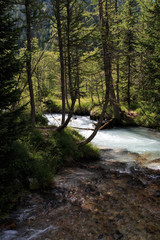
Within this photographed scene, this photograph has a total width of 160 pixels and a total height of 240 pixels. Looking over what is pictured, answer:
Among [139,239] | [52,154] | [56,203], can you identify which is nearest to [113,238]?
[139,239]

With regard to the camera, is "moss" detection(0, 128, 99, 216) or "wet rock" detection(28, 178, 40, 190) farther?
"wet rock" detection(28, 178, 40, 190)

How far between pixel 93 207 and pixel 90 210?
158 mm

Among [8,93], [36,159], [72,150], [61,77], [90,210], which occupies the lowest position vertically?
[90,210]

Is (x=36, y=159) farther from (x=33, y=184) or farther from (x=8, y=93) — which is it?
(x=8, y=93)

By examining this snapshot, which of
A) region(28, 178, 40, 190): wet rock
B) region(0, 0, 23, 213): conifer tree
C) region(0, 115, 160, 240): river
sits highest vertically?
region(0, 0, 23, 213): conifer tree

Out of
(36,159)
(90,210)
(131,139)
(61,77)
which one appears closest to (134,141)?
(131,139)

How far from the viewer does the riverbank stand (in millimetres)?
3807

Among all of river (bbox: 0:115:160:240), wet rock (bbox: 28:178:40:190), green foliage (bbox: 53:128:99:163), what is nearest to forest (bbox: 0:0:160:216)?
green foliage (bbox: 53:128:99:163)

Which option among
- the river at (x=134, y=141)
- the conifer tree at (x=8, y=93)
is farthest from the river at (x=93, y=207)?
the river at (x=134, y=141)

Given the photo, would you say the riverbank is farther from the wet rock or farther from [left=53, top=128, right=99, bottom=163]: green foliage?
[left=53, top=128, right=99, bottom=163]: green foliage

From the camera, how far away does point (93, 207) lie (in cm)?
475

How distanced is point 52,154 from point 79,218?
3.75m

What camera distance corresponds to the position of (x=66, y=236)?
370 centimetres

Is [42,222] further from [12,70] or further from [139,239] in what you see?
[12,70]
